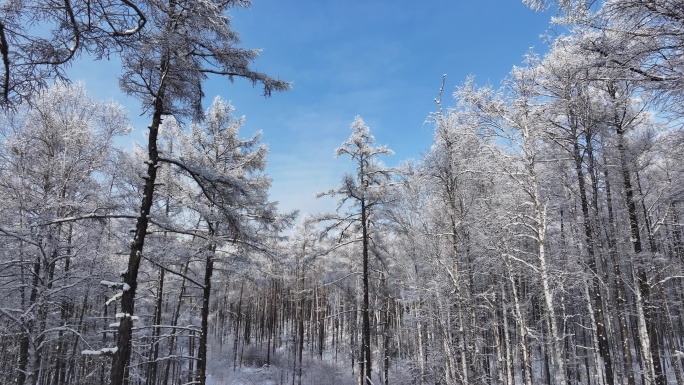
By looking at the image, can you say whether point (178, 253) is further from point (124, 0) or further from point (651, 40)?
point (651, 40)

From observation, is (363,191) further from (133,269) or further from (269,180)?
(133,269)

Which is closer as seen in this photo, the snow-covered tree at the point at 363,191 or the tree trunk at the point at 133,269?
the tree trunk at the point at 133,269

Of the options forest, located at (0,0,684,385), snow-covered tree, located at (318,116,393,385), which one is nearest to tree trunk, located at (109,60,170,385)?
forest, located at (0,0,684,385)

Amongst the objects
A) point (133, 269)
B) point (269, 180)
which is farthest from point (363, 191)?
point (133, 269)

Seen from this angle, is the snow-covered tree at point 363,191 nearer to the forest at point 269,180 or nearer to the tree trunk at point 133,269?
the forest at point 269,180

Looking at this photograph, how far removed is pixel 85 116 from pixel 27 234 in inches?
249

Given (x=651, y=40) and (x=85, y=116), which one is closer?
(x=651, y=40)

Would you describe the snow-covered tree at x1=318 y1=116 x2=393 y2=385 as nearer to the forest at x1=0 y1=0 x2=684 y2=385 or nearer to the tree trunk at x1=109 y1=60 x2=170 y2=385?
the forest at x1=0 y1=0 x2=684 y2=385

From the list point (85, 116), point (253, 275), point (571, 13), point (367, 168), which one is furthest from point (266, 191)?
point (571, 13)

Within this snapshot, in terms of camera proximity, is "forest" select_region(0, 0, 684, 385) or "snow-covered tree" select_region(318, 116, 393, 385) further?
"snow-covered tree" select_region(318, 116, 393, 385)

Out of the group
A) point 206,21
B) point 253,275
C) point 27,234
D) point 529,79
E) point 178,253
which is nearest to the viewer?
point 206,21

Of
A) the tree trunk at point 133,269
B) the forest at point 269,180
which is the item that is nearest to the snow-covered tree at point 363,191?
the forest at point 269,180

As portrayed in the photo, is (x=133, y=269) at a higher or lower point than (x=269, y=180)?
lower

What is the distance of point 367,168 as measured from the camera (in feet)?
53.4
